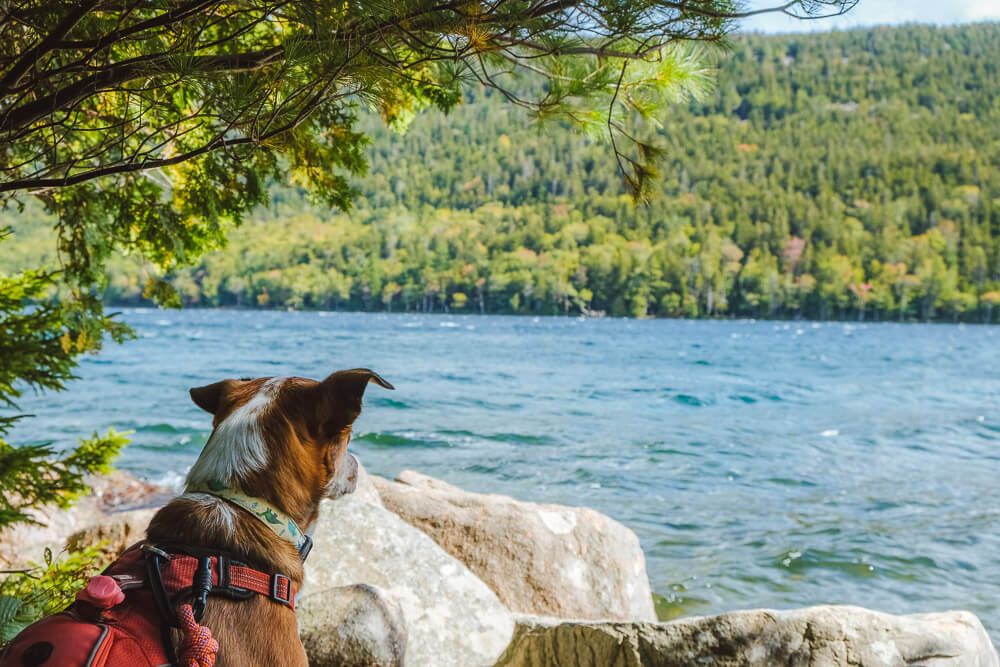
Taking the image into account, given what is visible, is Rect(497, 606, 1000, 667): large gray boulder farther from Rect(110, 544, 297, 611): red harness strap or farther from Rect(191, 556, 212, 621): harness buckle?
Rect(191, 556, 212, 621): harness buckle

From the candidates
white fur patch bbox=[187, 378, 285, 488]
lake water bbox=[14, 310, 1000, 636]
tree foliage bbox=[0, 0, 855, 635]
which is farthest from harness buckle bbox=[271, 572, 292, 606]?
lake water bbox=[14, 310, 1000, 636]

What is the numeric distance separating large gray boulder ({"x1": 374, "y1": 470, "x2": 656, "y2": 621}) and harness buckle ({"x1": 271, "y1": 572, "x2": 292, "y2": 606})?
15.7 ft

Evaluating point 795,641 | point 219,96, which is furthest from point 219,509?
point 795,641

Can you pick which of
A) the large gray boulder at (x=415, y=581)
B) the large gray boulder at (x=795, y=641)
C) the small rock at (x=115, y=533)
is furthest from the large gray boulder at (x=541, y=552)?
the large gray boulder at (x=795, y=641)

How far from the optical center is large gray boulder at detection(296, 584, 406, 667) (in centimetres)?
477

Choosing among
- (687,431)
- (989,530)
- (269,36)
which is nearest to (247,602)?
(269,36)

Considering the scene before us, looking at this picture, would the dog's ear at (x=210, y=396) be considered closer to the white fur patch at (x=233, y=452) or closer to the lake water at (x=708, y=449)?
the white fur patch at (x=233, y=452)

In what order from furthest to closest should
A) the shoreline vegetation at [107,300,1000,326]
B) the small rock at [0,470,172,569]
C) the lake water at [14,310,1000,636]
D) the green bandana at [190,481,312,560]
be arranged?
the shoreline vegetation at [107,300,1000,326], the lake water at [14,310,1000,636], the small rock at [0,470,172,569], the green bandana at [190,481,312,560]

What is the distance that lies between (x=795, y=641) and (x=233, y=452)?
3197 millimetres

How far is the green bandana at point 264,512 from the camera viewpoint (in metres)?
2.70

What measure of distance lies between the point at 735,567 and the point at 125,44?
29.9 ft

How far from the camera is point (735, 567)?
1017 centimetres

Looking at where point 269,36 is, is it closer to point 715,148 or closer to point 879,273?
point 879,273

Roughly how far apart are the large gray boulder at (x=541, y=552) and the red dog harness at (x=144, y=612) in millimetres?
4874
